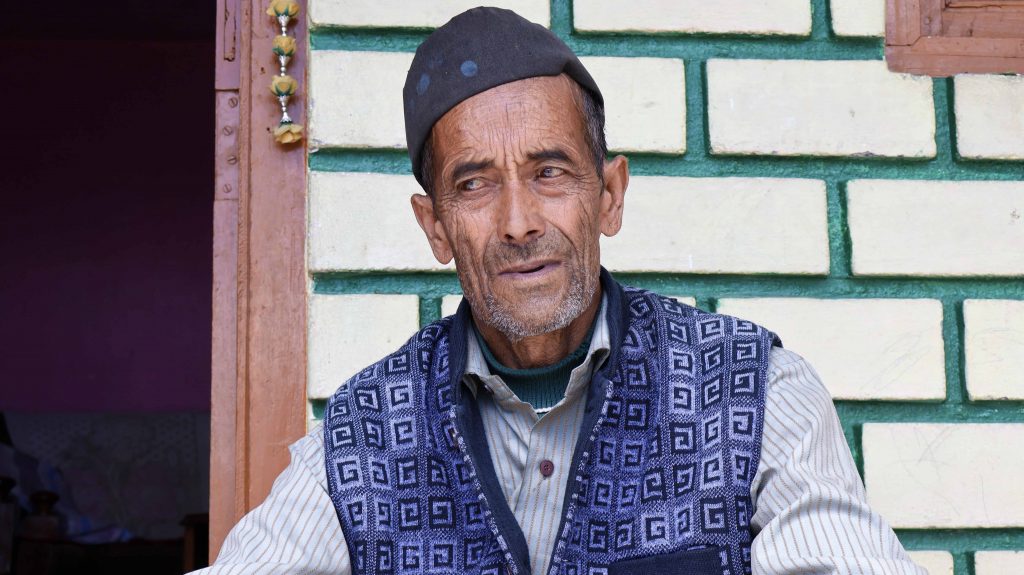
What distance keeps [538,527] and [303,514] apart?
38 centimetres

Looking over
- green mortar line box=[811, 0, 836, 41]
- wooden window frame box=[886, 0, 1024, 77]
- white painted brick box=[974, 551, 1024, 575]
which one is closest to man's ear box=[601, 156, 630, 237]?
green mortar line box=[811, 0, 836, 41]

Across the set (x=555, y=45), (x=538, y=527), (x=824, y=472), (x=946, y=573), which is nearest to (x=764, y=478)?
(x=824, y=472)

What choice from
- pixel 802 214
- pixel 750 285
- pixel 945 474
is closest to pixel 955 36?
pixel 802 214

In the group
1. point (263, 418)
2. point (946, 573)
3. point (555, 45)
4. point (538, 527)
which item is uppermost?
point (555, 45)

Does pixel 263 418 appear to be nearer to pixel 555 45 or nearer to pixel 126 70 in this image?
pixel 555 45

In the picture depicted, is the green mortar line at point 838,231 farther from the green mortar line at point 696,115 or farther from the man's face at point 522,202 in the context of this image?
the man's face at point 522,202

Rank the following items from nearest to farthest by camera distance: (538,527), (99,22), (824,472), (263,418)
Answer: (824,472), (538,527), (263,418), (99,22)

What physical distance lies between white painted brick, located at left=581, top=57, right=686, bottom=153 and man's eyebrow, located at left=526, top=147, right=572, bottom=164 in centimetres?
78

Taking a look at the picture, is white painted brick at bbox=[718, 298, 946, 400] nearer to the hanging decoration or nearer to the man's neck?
the man's neck

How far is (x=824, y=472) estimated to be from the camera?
1644mm

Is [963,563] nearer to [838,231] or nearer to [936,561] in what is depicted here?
[936,561]

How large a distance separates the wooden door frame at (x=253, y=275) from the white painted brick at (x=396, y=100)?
2.5 inches

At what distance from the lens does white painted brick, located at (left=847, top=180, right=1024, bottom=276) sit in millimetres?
2717

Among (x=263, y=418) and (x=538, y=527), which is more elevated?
(x=263, y=418)
